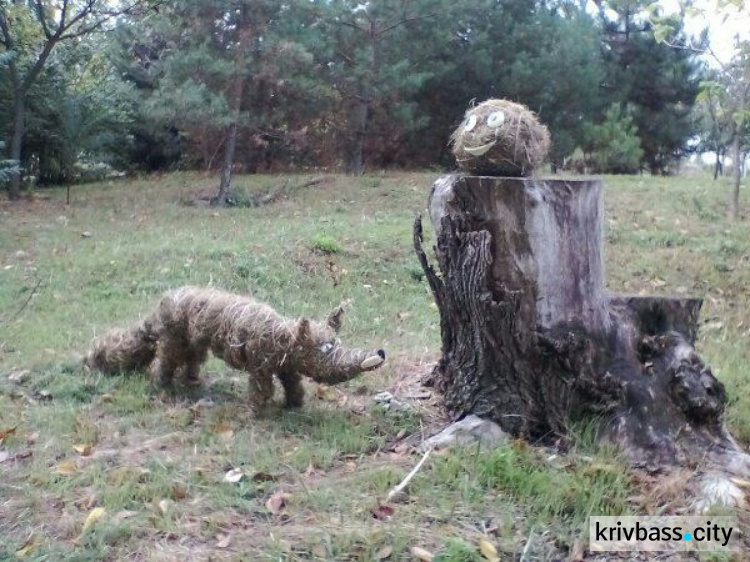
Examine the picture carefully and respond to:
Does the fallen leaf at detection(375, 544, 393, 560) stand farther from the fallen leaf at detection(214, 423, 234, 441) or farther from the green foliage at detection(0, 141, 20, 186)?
the green foliage at detection(0, 141, 20, 186)

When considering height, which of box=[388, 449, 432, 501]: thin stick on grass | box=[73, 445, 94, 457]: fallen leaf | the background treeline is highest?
the background treeline

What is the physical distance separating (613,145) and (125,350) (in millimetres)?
14225

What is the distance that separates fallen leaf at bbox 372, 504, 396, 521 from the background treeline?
10010 mm

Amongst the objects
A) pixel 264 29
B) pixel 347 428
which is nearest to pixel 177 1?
pixel 264 29

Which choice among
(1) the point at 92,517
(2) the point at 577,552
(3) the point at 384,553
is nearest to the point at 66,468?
(1) the point at 92,517

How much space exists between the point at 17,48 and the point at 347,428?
11482 millimetres

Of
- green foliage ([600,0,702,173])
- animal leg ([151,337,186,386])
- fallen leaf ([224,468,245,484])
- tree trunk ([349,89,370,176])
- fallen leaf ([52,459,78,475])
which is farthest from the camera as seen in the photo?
green foliage ([600,0,702,173])

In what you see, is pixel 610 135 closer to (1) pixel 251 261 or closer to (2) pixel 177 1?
(2) pixel 177 1

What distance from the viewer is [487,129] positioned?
439 centimetres

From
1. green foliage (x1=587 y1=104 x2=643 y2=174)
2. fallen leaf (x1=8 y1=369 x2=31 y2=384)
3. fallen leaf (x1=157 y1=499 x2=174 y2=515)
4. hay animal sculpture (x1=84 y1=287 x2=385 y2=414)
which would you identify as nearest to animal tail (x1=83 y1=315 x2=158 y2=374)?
hay animal sculpture (x1=84 y1=287 x2=385 y2=414)

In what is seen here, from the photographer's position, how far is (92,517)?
348 cm

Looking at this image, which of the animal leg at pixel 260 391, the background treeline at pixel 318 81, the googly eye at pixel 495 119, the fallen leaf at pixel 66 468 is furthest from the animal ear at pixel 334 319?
the background treeline at pixel 318 81

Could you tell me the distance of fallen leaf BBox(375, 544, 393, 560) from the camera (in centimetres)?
318

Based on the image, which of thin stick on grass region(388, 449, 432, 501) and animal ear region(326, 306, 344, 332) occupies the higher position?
animal ear region(326, 306, 344, 332)
